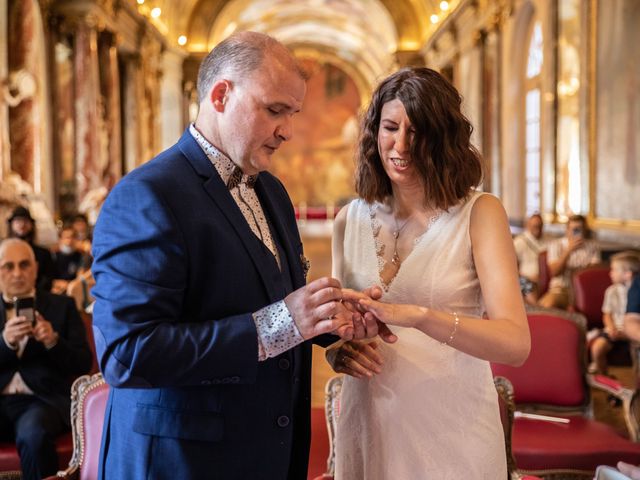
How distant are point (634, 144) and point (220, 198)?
8691mm

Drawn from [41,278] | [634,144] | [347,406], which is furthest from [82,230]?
[347,406]

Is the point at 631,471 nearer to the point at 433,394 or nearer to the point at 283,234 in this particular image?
the point at 433,394

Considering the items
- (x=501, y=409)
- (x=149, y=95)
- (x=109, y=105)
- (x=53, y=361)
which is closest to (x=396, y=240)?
(x=501, y=409)

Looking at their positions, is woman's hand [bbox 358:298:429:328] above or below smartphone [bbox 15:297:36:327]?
above

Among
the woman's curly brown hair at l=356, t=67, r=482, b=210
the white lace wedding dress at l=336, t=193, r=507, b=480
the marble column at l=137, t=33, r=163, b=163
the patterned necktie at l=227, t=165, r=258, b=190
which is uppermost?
the marble column at l=137, t=33, r=163, b=163

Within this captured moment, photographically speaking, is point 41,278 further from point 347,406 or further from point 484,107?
point 484,107

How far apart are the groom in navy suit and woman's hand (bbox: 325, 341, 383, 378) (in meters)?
0.18

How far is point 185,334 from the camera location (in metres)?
1.88

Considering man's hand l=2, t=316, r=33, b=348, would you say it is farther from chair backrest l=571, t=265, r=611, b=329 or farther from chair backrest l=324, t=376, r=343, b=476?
chair backrest l=571, t=265, r=611, b=329

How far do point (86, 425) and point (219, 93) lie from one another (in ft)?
6.99

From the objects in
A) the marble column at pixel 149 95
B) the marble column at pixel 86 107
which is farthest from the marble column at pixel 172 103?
the marble column at pixel 86 107

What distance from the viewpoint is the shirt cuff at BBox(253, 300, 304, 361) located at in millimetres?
1954

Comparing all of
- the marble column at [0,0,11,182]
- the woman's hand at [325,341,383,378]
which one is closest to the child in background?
the woman's hand at [325,341,383,378]

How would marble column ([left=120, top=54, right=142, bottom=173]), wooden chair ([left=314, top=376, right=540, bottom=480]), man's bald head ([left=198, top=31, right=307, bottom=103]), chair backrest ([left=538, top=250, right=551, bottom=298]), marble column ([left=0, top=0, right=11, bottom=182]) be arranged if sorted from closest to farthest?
1. man's bald head ([left=198, top=31, right=307, bottom=103])
2. wooden chair ([left=314, top=376, right=540, bottom=480])
3. chair backrest ([left=538, top=250, right=551, bottom=298])
4. marble column ([left=0, top=0, right=11, bottom=182])
5. marble column ([left=120, top=54, right=142, bottom=173])
